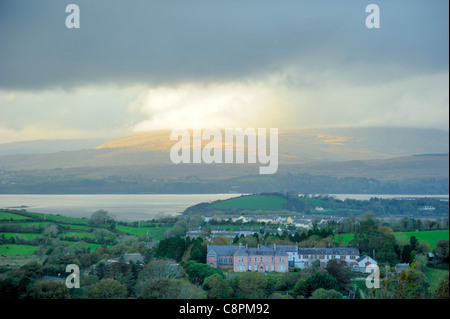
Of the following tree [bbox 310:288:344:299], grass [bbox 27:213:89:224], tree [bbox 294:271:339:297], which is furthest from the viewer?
grass [bbox 27:213:89:224]

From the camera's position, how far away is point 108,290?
13.6 metres

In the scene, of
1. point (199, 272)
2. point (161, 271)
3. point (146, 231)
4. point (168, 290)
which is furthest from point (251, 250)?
point (146, 231)

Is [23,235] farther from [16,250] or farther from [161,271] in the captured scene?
[161,271]

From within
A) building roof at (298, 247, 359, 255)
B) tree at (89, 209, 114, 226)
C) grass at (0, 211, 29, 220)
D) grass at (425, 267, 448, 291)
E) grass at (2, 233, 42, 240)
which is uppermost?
grass at (0, 211, 29, 220)

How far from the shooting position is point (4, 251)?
18562mm

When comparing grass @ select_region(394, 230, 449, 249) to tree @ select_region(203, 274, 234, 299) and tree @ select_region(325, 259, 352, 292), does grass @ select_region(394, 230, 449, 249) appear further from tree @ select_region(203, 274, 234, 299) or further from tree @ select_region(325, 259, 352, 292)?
tree @ select_region(203, 274, 234, 299)

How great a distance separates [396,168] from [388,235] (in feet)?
69.2

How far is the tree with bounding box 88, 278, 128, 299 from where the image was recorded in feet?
44.1

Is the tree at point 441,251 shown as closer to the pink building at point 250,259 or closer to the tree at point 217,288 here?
the pink building at point 250,259

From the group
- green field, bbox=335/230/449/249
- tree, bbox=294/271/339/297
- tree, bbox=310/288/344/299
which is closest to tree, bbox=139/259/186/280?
tree, bbox=294/271/339/297

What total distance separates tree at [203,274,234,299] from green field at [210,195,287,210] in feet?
56.2

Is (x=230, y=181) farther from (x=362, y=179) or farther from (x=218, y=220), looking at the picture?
(x=362, y=179)

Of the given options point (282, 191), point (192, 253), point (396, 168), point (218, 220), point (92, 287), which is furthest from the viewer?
point (396, 168)

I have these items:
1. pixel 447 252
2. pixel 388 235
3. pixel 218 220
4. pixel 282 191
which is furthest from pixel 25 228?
pixel 282 191
